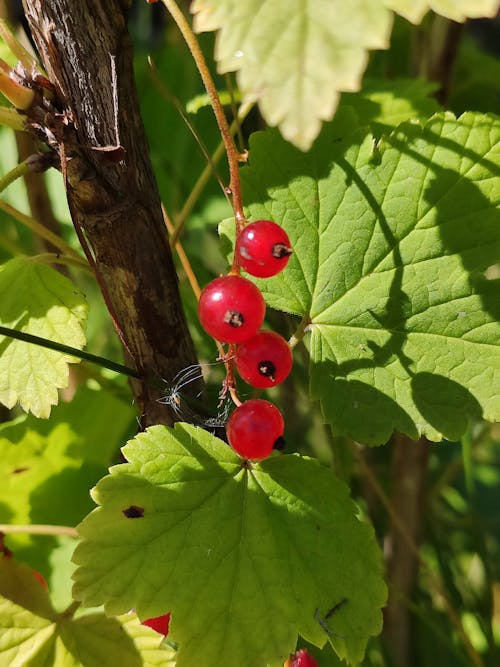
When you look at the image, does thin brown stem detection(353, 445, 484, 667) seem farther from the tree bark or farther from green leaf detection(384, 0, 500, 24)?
green leaf detection(384, 0, 500, 24)

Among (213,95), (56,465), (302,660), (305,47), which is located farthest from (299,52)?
(56,465)

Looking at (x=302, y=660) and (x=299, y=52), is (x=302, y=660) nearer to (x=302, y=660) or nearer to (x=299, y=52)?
(x=302, y=660)

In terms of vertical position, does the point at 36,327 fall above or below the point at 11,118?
below

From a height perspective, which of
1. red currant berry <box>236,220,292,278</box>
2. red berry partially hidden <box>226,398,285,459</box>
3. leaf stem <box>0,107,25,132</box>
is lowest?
red berry partially hidden <box>226,398,285,459</box>

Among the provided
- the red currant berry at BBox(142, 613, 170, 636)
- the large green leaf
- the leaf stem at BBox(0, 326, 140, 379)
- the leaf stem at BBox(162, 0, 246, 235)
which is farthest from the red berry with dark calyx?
the large green leaf

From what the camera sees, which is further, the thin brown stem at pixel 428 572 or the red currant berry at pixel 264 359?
the thin brown stem at pixel 428 572

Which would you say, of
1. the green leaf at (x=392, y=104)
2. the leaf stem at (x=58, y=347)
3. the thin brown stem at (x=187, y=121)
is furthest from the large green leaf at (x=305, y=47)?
the green leaf at (x=392, y=104)

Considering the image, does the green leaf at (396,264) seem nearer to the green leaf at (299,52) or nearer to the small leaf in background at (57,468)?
the green leaf at (299,52)
